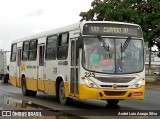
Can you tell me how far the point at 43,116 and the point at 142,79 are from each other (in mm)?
4051

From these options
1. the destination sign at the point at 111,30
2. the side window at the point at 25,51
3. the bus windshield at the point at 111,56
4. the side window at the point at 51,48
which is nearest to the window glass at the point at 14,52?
the side window at the point at 25,51

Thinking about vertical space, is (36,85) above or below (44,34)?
below

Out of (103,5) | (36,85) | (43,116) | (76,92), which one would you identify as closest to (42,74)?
(36,85)

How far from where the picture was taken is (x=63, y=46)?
17.9 meters

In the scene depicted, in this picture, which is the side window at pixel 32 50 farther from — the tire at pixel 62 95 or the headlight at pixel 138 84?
the headlight at pixel 138 84

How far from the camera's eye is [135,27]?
1675cm

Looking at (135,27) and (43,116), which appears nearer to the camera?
(43,116)

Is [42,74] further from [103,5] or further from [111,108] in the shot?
[103,5]

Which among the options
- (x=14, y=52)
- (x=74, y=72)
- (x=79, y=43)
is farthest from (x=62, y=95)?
(x=14, y=52)

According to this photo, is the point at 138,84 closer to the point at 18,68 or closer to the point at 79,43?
the point at 79,43

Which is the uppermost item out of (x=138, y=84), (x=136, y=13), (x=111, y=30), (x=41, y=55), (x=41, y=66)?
(x=136, y=13)

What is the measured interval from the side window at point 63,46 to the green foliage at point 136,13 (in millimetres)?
21592

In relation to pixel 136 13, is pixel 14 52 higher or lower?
lower

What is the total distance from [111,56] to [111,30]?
992 mm
